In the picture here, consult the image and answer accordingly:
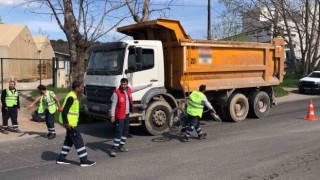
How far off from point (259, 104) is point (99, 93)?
19.5 ft

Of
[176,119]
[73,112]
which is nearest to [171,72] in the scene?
[176,119]

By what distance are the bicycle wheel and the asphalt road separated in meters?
0.54

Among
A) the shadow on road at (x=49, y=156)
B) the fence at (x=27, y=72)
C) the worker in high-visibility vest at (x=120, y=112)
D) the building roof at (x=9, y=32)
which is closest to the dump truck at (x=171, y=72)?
the worker in high-visibility vest at (x=120, y=112)

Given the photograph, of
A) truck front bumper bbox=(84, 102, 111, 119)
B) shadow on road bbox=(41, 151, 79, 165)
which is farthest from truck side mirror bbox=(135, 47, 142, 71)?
shadow on road bbox=(41, 151, 79, 165)

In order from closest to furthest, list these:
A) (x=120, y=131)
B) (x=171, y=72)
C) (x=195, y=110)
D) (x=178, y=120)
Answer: (x=120, y=131) < (x=195, y=110) < (x=178, y=120) < (x=171, y=72)

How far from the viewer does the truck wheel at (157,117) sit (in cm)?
1073

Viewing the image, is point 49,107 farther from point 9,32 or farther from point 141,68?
point 9,32

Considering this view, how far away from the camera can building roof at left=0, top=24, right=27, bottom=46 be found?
39.6m

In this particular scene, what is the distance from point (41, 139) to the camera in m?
10.6

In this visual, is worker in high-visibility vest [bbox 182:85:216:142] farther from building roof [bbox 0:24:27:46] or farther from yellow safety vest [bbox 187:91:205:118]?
building roof [bbox 0:24:27:46]

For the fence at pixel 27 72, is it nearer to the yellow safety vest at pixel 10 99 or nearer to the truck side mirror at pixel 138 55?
the yellow safety vest at pixel 10 99

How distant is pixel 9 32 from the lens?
41906 millimetres

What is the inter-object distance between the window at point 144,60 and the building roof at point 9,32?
31.5 meters

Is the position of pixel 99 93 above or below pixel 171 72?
below
